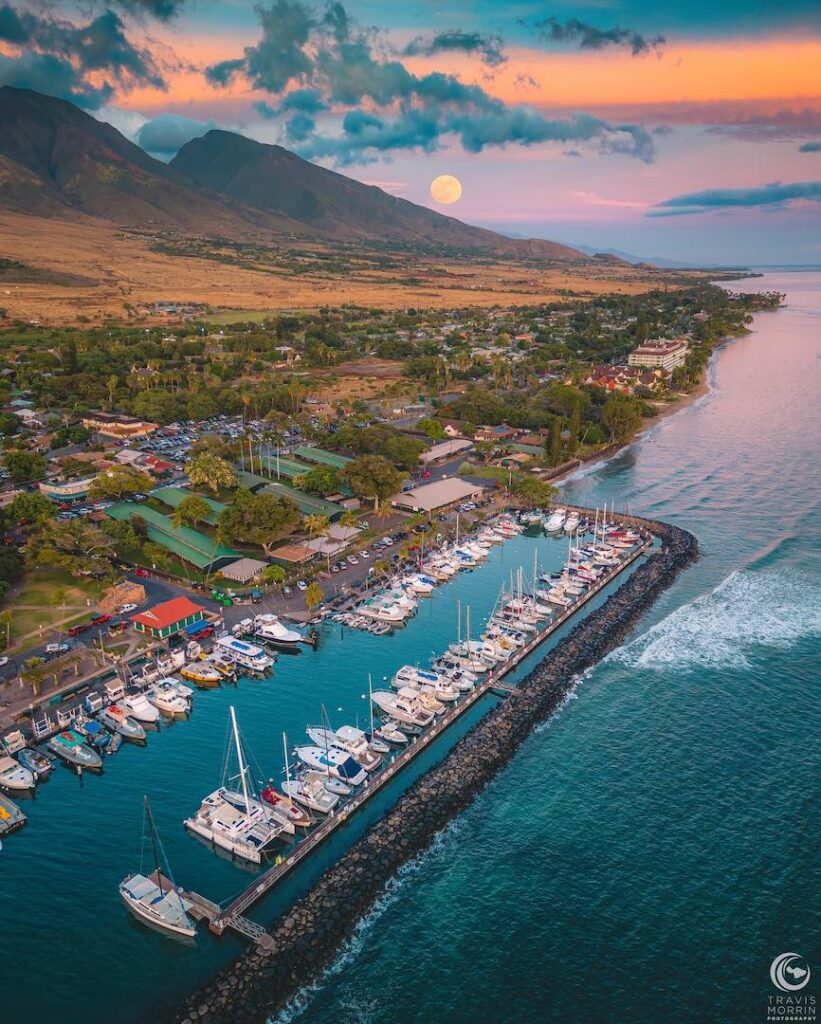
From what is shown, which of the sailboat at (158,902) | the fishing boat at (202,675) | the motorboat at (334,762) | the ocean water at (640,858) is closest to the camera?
the ocean water at (640,858)

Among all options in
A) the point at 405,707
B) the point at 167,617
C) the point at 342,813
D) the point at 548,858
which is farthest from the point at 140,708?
the point at 548,858

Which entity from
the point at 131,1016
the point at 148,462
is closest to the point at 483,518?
the point at 148,462

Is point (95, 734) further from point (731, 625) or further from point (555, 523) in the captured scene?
point (555, 523)

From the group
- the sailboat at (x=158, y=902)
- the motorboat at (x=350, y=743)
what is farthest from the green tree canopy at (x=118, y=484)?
the sailboat at (x=158, y=902)

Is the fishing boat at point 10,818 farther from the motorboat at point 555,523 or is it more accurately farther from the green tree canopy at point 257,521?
the motorboat at point 555,523

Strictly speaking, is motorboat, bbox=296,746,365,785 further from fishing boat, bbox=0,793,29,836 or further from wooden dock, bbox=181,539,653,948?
fishing boat, bbox=0,793,29,836

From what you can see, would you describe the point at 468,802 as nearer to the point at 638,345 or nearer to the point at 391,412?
the point at 391,412
